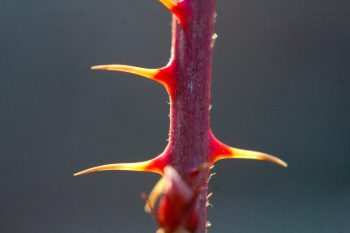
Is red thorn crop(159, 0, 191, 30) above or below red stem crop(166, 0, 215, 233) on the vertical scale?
above

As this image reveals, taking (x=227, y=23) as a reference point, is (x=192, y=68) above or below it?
below

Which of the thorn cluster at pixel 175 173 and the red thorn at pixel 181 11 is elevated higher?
the red thorn at pixel 181 11

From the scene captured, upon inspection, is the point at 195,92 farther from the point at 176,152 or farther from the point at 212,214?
the point at 212,214

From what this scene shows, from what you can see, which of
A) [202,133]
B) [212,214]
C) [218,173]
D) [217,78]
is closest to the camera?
[202,133]

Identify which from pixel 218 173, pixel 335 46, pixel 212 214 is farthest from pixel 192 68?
pixel 335 46

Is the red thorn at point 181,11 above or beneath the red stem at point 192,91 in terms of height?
above

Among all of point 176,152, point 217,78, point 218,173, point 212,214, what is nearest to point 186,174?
point 176,152

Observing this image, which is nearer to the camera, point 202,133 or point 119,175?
point 202,133

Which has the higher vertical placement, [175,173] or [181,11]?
[181,11]

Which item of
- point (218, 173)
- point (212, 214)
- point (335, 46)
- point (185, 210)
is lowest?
point (212, 214)

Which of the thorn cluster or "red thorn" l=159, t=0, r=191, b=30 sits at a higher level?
"red thorn" l=159, t=0, r=191, b=30

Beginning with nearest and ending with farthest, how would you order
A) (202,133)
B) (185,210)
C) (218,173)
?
(185,210) < (202,133) < (218,173)
